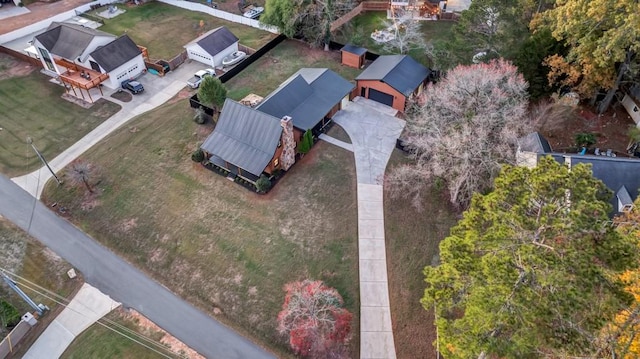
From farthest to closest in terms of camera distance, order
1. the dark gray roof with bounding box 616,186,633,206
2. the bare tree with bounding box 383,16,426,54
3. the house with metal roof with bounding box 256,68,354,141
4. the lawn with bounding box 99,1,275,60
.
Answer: the lawn with bounding box 99,1,275,60 → the bare tree with bounding box 383,16,426,54 → the house with metal roof with bounding box 256,68,354,141 → the dark gray roof with bounding box 616,186,633,206

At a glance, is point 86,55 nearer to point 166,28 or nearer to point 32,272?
point 166,28

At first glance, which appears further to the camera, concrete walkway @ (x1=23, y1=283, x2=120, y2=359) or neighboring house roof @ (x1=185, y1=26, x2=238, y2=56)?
neighboring house roof @ (x1=185, y1=26, x2=238, y2=56)

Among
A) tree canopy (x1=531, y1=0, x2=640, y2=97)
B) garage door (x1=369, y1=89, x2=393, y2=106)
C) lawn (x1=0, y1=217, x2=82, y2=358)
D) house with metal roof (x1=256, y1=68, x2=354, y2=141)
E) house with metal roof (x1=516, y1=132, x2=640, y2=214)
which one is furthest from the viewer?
garage door (x1=369, y1=89, x2=393, y2=106)

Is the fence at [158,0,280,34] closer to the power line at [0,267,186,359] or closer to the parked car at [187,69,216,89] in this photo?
the parked car at [187,69,216,89]

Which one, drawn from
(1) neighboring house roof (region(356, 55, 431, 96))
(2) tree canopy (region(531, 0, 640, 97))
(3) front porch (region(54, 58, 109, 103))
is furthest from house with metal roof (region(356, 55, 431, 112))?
(3) front porch (region(54, 58, 109, 103))

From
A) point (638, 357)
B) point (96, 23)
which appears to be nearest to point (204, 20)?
point (96, 23)

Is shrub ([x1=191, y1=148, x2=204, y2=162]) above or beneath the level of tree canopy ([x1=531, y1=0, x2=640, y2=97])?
beneath

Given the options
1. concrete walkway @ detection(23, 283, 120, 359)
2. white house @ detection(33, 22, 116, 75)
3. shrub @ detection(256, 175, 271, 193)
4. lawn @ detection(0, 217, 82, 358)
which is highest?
white house @ detection(33, 22, 116, 75)
